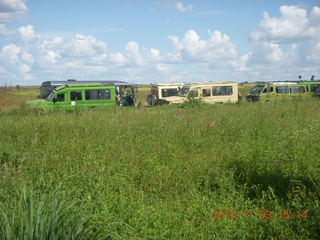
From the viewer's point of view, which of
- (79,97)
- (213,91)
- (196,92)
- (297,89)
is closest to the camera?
(79,97)

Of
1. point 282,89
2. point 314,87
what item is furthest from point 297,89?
point 314,87

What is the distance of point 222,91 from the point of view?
88.1 ft

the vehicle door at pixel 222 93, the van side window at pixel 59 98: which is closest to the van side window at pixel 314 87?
the vehicle door at pixel 222 93

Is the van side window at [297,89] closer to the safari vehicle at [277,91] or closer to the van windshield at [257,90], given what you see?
the safari vehicle at [277,91]

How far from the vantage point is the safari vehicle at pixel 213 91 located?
2592 cm

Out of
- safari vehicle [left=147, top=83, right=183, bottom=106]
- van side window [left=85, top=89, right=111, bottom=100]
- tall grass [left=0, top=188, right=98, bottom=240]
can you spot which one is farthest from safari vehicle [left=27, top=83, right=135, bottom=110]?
tall grass [left=0, top=188, right=98, bottom=240]

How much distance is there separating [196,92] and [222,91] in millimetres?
2296

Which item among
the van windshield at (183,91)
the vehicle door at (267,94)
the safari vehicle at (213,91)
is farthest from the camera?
the van windshield at (183,91)

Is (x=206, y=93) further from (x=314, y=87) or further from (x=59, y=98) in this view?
(x=59, y=98)

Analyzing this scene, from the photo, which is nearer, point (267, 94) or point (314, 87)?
point (267, 94)

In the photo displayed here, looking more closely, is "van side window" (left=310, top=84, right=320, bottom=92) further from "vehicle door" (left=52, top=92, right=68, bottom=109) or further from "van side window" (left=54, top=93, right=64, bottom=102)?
"van side window" (left=54, top=93, right=64, bottom=102)

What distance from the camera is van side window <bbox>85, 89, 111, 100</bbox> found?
75.0ft

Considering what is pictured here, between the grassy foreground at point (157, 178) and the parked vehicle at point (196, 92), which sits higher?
the parked vehicle at point (196, 92)
